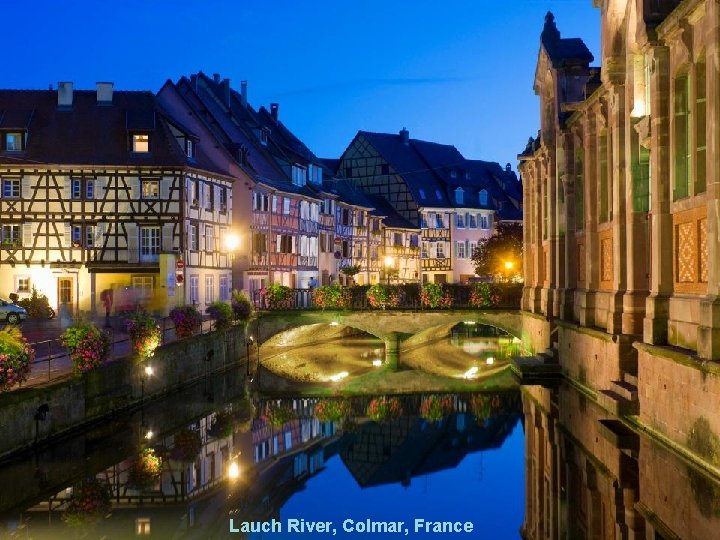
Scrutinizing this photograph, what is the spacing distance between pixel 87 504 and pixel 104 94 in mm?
37010

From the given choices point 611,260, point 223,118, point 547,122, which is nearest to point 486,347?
point 547,122

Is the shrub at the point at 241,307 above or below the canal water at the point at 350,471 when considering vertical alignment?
above

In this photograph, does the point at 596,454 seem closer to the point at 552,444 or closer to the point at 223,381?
the point at 552,444

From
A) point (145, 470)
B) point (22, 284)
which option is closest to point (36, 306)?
point (22, 284)

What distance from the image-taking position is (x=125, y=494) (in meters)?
16.7

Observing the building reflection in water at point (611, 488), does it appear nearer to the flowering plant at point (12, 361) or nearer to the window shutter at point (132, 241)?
the flowering plant at point (12, 361)

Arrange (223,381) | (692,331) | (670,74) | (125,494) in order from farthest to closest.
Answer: (223,381) → (670,74) → (692,331) → (125,494)

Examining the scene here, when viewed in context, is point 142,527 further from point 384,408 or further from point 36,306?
point 36,306

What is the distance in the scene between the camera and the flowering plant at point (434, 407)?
28.0 metres

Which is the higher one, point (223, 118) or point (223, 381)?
point (223, 118)

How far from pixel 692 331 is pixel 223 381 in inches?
803

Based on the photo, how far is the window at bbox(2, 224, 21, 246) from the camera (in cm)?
4591

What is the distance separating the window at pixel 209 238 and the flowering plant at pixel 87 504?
106 ft

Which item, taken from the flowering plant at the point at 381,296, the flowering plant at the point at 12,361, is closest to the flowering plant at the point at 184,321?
the flowering plant at the point at 12,361
